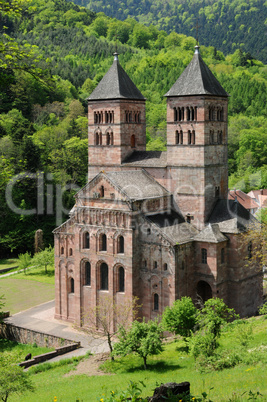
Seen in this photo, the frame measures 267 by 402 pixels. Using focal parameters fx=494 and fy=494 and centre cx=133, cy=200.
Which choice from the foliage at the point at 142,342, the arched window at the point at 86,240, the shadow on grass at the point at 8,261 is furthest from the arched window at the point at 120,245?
the shadow on grass at the point at 8,261

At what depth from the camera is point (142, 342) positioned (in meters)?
30.7

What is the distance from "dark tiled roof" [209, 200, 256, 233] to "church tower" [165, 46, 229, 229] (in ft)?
2.09

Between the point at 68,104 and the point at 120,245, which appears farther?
the point at 68,104

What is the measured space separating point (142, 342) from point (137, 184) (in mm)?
14336

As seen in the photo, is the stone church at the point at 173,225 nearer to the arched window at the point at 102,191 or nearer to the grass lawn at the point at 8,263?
the arched window at the point at 102,191

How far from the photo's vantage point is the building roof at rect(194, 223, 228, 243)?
38.6 m

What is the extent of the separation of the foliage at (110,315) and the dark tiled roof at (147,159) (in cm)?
1181

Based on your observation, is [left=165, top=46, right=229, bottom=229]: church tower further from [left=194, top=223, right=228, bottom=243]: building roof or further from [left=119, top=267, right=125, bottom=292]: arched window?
[left=119, top=267, right=125, bottom=292]: arched window

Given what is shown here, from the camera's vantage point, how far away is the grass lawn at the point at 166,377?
19359mm

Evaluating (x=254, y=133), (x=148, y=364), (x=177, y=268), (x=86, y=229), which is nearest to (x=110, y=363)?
(x=148, y=364)

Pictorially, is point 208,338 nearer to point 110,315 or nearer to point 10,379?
point 10,379

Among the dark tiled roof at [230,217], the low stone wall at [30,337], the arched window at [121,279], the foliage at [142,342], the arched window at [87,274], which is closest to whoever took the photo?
the foliage at [142,342]

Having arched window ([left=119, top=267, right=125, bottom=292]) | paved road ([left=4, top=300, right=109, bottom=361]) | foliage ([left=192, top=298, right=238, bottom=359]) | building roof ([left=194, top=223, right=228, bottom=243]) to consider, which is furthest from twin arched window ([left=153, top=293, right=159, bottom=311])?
foliage ([left=192, top=298, right=238, bottom=359])

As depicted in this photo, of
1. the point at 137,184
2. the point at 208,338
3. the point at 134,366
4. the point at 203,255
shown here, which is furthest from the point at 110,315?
the point at 208,338
